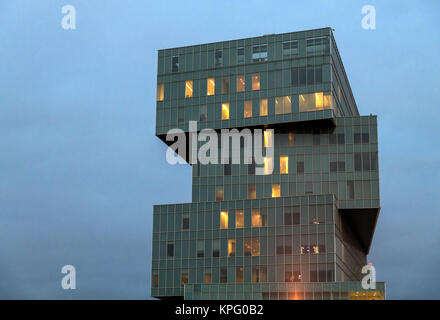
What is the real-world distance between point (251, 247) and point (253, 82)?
26.6m

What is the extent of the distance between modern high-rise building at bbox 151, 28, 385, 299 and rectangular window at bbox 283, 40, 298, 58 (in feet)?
0.54

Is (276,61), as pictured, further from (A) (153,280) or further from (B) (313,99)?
(A) (153,280)

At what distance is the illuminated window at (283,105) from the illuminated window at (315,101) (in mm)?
1769

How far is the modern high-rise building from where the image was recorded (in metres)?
91.4

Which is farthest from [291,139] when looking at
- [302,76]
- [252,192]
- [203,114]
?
[203,114]

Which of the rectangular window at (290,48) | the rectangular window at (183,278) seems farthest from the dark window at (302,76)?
the rectangular window at (183,278)

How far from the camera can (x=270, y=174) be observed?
9812 centimetres

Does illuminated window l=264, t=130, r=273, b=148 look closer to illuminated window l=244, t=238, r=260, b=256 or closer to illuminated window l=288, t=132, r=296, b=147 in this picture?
illuminated window l=288, t=132, r=296, b=147

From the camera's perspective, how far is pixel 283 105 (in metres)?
97.1

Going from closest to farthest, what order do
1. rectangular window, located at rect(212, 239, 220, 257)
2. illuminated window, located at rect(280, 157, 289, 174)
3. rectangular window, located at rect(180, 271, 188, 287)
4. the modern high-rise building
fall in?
the modern high-rise building
rectangular window, located at rect(180, 271, 188, 287)
rectangular window, located at rect(212, 239, 220, 257)
illuminated window, located at rect(280, 157, 289, 174)

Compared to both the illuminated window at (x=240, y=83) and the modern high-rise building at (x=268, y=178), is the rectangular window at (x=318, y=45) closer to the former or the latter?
the modern high-rise building at (x=268, y=178)

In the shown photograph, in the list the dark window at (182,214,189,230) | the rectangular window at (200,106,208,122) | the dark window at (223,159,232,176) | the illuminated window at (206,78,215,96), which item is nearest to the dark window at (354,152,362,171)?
the dark window at (223,159,232,176)

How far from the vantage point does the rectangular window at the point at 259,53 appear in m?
100.0
